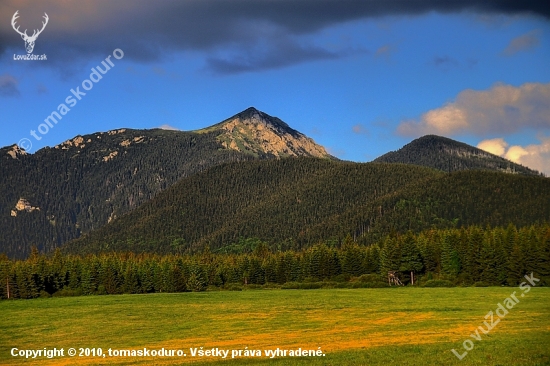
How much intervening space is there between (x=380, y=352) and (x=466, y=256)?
107m

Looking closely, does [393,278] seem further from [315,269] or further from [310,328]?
[310,328]

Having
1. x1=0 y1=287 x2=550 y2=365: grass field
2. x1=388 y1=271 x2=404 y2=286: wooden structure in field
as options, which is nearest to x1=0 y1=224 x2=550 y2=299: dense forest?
x1=388 y1=271 x2=404 y2=286: wooden structure in field

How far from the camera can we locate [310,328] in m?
71.4

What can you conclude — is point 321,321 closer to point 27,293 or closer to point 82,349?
point 82,349

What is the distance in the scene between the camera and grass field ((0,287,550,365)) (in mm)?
50719

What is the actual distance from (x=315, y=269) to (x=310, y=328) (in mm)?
102666

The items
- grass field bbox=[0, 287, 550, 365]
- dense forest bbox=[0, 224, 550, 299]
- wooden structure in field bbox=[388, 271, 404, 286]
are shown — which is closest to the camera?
grass field bbox=[0, 287, 550, 365]

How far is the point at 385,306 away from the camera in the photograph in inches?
3787

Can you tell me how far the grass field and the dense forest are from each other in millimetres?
33464

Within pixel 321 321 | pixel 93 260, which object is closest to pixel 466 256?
pixel 321 321

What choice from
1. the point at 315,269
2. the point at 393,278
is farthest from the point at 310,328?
the point at 315,269

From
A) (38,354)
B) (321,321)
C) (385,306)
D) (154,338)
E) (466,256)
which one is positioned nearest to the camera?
(38,354)

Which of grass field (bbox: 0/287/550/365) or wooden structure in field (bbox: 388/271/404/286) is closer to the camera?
grass field (bbox: 0/287/550/365)

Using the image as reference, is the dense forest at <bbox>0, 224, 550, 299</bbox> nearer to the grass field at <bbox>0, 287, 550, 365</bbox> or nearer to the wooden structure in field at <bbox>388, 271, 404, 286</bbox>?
the wooden structure in field at <bbox>388, 271, 404, 286</bbox>
